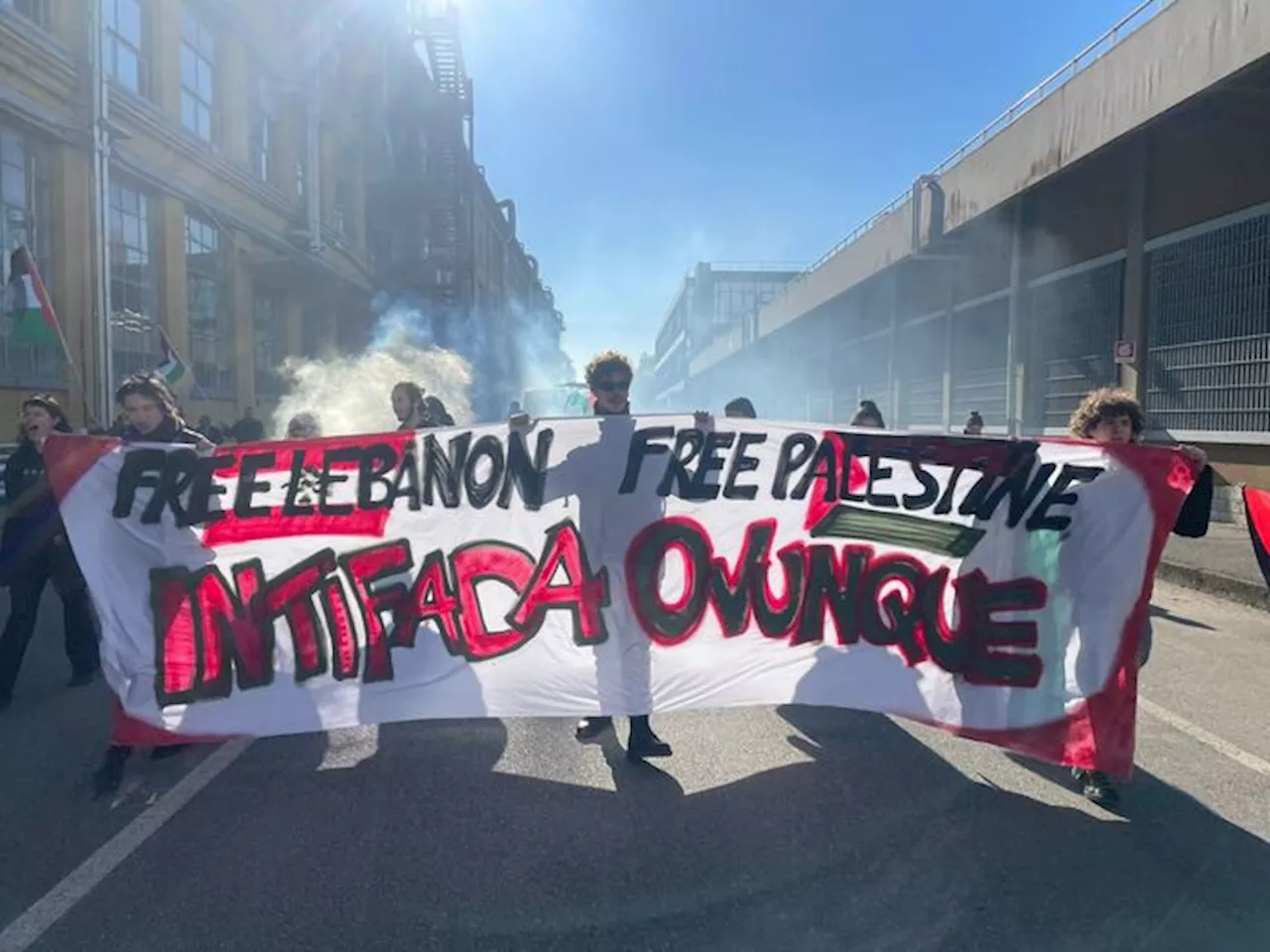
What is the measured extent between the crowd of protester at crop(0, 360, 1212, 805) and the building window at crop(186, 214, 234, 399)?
1437 centimetres

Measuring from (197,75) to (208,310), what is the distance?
4.60m

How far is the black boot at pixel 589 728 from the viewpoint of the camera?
14.8 ft

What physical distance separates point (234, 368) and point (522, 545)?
61.2 feet

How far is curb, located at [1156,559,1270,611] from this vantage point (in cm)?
790

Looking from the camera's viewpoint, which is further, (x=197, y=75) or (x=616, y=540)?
(x=197, y=75)

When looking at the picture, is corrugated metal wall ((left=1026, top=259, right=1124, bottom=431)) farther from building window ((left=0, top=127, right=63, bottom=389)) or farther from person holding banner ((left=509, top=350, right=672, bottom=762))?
building window ((left=0, top=127, right=63, bottom=389))

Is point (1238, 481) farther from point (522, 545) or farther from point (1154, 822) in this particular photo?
point (522, 545)

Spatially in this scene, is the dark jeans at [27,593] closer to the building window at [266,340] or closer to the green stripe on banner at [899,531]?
the green stripe on banner at [899,531]

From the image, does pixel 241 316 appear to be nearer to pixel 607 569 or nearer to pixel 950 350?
pixel 950 350

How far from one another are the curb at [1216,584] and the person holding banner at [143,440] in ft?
22.9

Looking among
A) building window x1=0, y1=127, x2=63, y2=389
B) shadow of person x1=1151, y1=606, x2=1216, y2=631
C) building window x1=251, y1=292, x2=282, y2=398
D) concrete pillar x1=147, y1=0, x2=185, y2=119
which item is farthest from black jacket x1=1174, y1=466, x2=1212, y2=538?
building window x1=251, y1=292, x2=282, y2=398

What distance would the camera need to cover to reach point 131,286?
53.8ft

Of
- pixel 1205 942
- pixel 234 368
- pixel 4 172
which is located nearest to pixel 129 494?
pixel 1205 942

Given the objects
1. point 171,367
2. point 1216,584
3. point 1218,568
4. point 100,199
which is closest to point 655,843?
Result: point 1216,584
